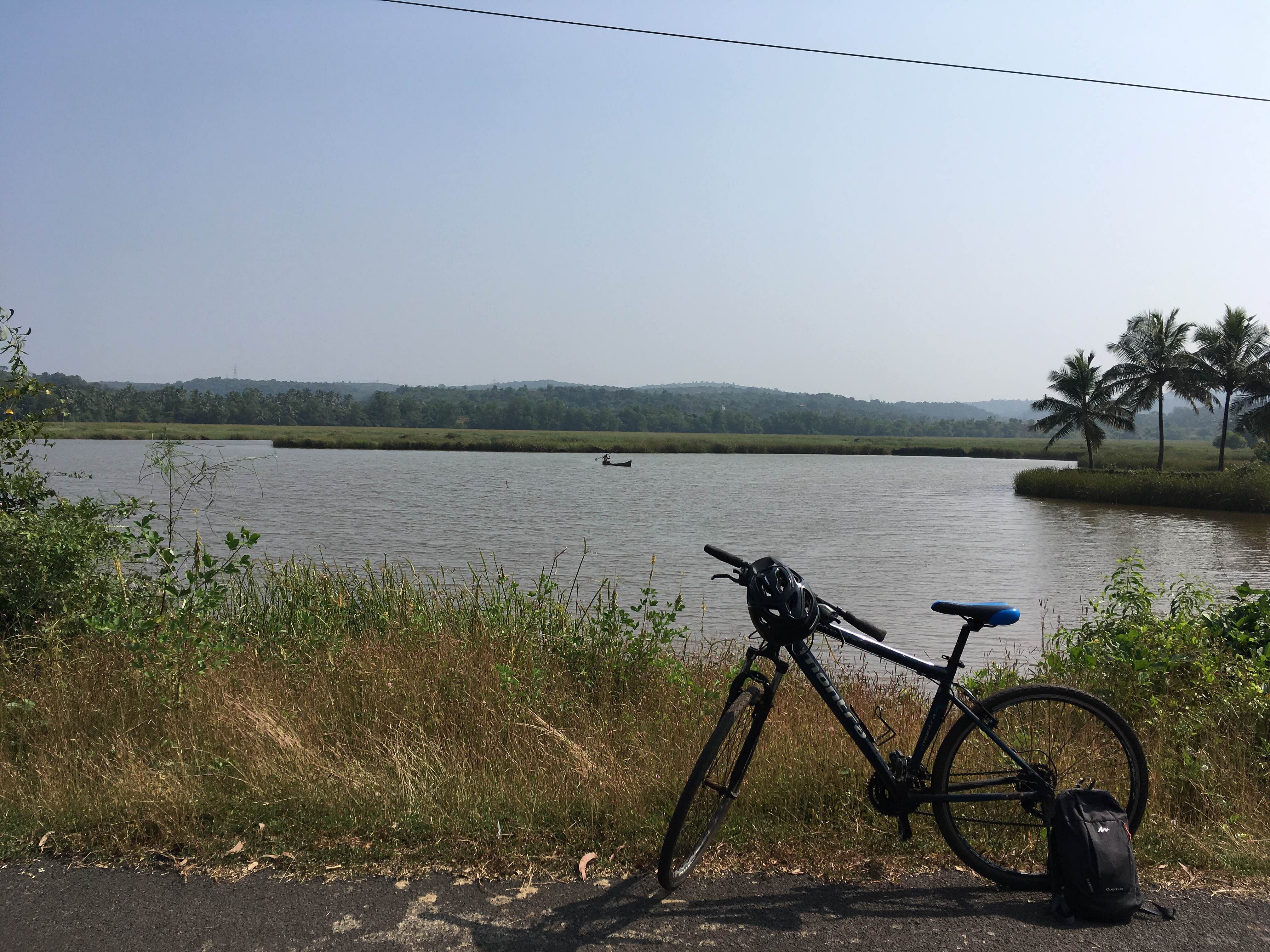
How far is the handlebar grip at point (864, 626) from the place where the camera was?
348 centimetres

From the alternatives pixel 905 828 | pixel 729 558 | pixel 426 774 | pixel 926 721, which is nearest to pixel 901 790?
pixel 905 828

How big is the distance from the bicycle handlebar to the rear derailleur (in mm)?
501

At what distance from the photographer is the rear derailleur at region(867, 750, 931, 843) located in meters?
3.57

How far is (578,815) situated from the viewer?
393cm

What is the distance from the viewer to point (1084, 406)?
58.2 meters

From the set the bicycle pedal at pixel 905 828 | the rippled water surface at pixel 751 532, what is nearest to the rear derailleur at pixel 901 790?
the bicycle pedal at pixel 905 828

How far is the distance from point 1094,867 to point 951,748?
0.63 metres

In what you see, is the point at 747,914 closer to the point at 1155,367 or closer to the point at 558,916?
the point at 558,916

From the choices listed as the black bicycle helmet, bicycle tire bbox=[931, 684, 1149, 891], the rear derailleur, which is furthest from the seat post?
the black bicycle helmet

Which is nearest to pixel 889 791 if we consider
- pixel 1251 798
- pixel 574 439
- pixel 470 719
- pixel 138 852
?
pixel 1251 798

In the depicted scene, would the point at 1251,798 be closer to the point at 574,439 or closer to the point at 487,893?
the point at 487,893

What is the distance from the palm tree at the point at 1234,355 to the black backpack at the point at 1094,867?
58.2 m

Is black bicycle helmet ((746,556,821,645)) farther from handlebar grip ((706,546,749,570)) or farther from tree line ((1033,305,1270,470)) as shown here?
tree line ((1033,305,1270,470))

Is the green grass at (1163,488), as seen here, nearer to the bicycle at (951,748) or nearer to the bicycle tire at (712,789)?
the bicycle at (951,748)
